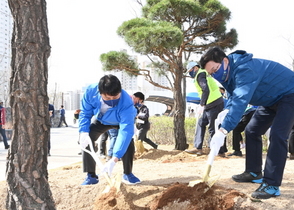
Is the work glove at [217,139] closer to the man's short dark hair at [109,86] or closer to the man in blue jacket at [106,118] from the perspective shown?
the man in blue jacket at [106,118]

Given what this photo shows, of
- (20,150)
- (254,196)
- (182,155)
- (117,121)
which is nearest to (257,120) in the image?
(254,196)

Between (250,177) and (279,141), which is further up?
(279,141)

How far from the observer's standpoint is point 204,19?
7914mm

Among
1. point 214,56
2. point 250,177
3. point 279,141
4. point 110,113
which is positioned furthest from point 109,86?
point 250,177

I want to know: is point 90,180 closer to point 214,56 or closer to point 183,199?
point 183,199

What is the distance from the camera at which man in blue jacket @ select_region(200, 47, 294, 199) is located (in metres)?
2.56

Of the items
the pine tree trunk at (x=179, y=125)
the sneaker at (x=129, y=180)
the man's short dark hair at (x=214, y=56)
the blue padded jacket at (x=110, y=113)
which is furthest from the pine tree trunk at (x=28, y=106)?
the pine tree trunk at (x=179, y=125)

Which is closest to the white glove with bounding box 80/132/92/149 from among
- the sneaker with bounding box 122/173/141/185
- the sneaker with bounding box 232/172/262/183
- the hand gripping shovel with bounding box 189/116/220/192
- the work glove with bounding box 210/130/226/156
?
the sneaker with bounding box 122/173/141/185

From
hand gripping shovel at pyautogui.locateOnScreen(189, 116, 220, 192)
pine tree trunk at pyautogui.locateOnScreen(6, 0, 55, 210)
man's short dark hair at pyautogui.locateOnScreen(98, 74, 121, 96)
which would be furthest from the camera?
man's short dark hair at pyautogui.locateOnScreen(98, 74, 121, 96)

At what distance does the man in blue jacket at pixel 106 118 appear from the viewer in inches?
118

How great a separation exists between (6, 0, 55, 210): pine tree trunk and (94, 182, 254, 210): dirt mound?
1.88 feet

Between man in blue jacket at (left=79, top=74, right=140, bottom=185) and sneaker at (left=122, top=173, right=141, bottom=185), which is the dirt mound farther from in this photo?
sneaker at (left=122, top=173, right=141, bottom=185)

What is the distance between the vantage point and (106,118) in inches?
133

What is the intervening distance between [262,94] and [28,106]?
1.96m
